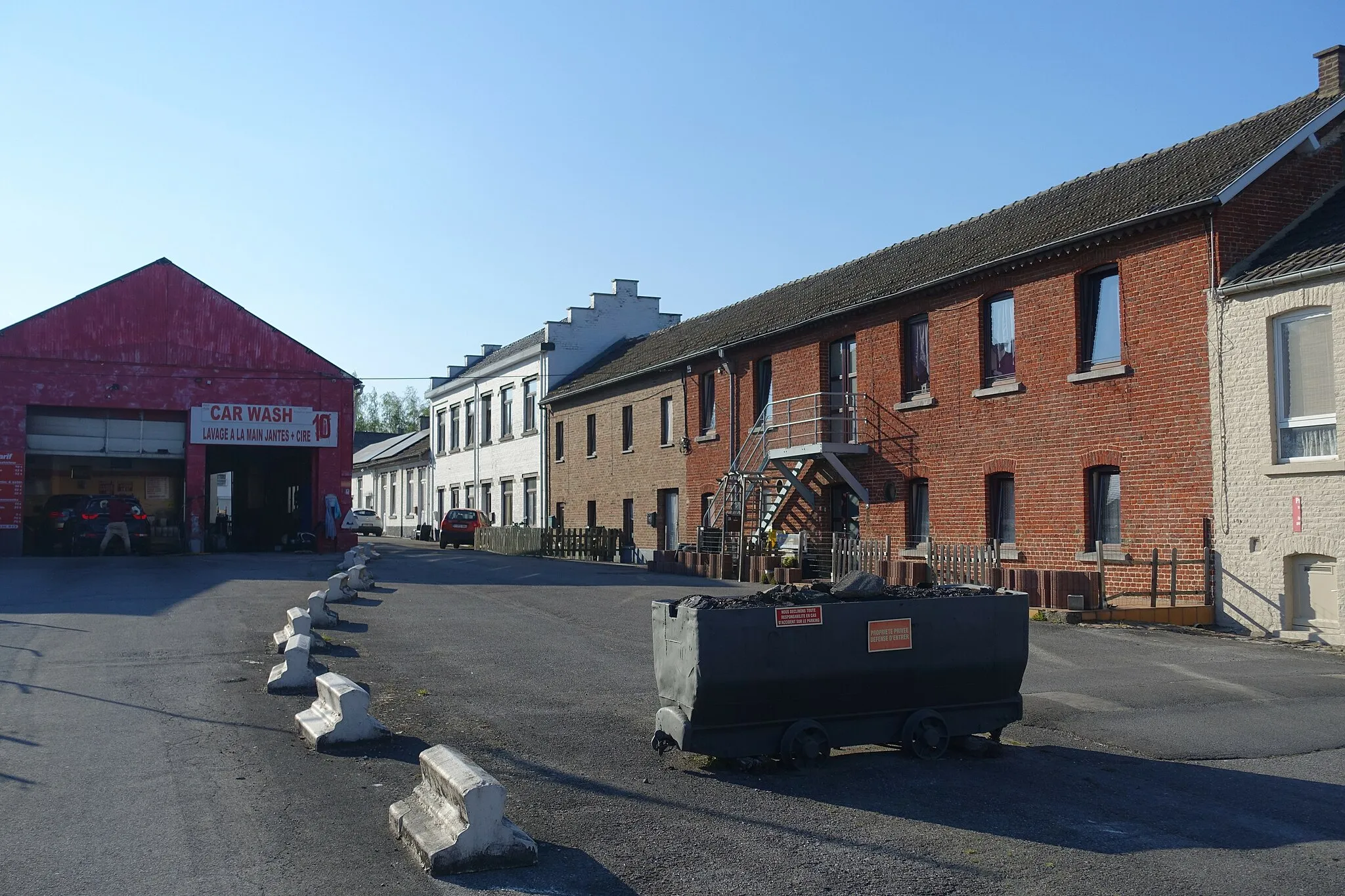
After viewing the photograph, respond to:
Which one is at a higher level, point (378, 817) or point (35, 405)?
point (35, 405)

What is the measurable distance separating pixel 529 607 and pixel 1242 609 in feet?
34.6

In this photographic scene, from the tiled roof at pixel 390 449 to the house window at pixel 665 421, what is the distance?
29.8 meters

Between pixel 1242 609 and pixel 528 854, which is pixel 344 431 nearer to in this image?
pixel 1242 609

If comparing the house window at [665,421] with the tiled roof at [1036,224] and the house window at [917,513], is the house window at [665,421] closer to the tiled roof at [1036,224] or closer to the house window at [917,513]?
the tiled roof at [1036,224]

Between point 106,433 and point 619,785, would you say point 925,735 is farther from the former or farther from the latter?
point 106,433

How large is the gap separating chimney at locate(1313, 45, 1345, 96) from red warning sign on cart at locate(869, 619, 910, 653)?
15309mm

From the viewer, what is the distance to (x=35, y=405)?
31.3 meters

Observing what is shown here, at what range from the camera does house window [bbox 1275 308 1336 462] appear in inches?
596

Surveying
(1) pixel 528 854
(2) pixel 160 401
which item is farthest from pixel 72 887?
(2) pixel 160 401

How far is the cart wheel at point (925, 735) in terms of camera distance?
782 cm

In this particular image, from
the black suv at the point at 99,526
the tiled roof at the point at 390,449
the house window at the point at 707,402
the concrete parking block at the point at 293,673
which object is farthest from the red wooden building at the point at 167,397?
the tiled roof at the point at 390,449

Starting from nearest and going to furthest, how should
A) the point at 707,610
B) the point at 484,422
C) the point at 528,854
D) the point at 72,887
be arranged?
the point at 72,887
the point at 528,854
the point at 707,610
the point at 484,422

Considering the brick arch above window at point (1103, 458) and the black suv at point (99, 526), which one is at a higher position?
the brick arch above window at point (1103, 458)

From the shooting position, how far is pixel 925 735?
25.6 ft
